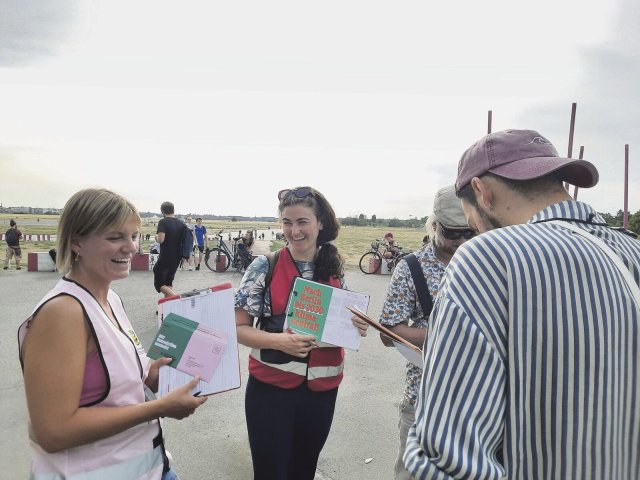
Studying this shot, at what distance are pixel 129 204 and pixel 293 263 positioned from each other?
1020mm

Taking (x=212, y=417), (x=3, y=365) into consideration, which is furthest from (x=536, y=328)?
(x=3, y=365)

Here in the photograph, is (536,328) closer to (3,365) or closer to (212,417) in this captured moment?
(212,417)

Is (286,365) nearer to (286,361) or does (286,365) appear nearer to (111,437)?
(286,361)

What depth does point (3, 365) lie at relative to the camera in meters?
4.99

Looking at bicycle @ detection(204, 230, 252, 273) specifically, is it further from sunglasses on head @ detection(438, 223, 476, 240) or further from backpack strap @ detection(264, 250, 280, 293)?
sunglasses on head @ detection(438, 223, 476, 240)

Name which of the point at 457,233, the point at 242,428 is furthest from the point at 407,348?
the point at 242,428

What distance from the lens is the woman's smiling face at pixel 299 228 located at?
96.8 inches

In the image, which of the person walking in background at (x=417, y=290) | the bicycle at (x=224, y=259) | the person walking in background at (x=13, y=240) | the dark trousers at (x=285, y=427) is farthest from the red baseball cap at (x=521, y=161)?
the person walking in background at (x=13, y=240)

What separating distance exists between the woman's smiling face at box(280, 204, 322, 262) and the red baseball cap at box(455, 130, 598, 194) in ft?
4.39

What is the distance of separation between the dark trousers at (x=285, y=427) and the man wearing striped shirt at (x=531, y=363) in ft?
4.69

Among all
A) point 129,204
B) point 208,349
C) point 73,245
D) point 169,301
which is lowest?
point 208,349

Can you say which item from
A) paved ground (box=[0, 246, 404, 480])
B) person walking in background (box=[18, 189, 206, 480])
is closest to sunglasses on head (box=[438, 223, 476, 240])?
person walking in background (box=[18, 189, 206, 480])

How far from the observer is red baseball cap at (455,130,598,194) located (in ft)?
3.52

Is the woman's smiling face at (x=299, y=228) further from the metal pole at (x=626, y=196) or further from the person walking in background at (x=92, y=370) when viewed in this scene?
the metal pole at (x=626, y=196)
